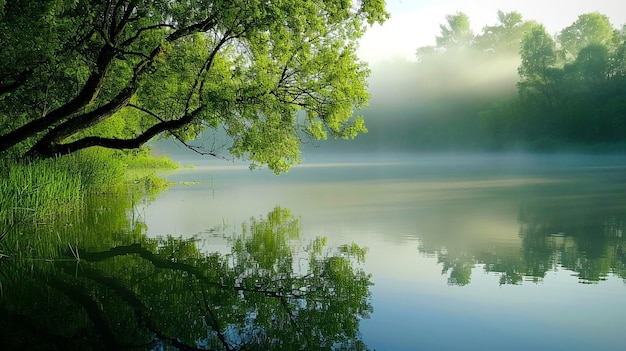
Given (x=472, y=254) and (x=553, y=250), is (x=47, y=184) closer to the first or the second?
(x=472, y=254)

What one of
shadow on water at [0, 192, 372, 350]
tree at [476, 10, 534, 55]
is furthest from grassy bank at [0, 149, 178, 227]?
tree at [476, 10, 534, 55]

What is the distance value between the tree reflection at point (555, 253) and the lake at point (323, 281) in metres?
0.05

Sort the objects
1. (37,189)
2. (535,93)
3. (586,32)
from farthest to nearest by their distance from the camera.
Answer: (586,32) < (535,93) < (37,189)

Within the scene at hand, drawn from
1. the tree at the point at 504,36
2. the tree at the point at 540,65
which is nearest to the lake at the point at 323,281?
the tree at the point at 540,65

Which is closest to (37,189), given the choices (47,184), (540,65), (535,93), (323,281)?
(47,184)

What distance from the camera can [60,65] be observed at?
55.1 ft

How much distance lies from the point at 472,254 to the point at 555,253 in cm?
193

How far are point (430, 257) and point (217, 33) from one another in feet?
32.2

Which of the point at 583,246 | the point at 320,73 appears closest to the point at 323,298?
the point at 583,246

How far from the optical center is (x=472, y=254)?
14.0m

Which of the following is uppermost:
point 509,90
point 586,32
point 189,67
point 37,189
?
point 586,32

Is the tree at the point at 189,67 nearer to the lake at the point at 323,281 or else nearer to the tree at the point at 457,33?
the lake at the point at 323,281

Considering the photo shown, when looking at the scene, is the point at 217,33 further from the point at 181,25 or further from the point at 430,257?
the point at 430,257

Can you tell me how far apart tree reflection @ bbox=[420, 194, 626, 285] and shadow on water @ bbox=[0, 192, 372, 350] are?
2212 mm
